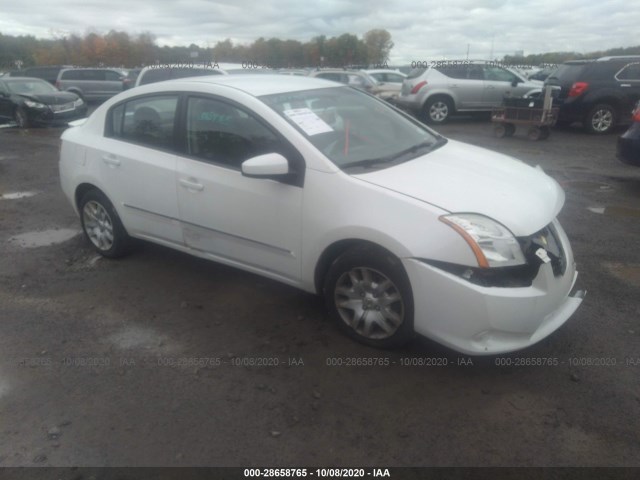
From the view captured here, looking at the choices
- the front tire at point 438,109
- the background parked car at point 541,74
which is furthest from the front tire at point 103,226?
the background parked car at point 541,74

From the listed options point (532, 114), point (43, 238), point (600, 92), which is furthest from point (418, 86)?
point (43, 238)

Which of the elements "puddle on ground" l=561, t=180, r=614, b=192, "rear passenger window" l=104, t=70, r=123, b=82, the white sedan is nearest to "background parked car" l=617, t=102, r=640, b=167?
"puddle on ground" l=561, t=180, r=614, b=192

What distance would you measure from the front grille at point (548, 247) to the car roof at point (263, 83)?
2.03 metres

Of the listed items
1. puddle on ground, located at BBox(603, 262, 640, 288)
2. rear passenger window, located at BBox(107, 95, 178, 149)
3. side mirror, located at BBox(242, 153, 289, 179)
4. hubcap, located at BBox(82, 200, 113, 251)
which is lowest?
puddle on ground, located at BBox(603, 262, 640, 288)

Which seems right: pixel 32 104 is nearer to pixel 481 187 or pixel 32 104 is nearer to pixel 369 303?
pixel 369 303

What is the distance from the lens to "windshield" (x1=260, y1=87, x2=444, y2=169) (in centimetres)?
362

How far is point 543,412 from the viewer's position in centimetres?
A: 286

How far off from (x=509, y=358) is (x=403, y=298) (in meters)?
0.80

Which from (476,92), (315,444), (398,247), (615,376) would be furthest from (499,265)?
(476,92)

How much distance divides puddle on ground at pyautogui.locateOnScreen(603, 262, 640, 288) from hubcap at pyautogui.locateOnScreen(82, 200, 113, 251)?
14.4ft

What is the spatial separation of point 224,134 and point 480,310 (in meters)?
2.18

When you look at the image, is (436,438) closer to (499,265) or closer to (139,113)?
(499,265)

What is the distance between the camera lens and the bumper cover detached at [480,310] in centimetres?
289

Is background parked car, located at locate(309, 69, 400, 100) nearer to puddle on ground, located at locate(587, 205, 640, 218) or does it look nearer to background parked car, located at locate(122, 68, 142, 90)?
background parked car, located at locate(122, 68, 142, 90)
